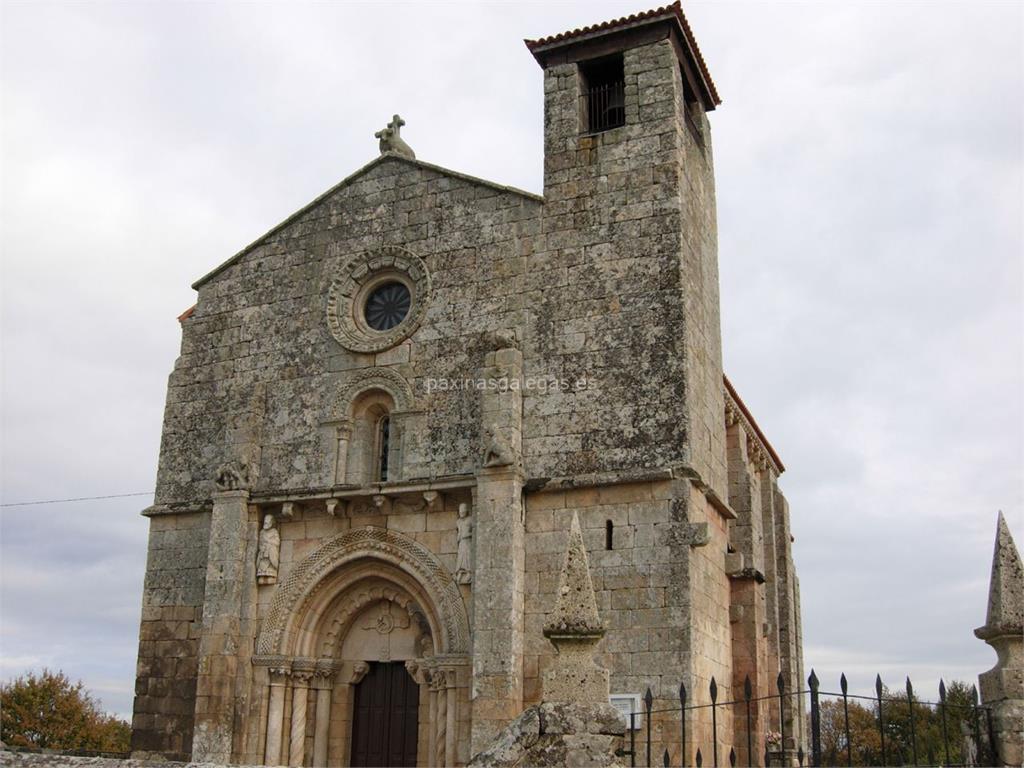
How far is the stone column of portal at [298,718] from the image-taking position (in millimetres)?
13586

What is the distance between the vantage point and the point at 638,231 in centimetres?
1362

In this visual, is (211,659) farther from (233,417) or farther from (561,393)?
(561,393)

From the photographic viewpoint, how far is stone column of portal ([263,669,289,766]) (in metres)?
13.5

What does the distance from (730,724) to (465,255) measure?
746 centimetres

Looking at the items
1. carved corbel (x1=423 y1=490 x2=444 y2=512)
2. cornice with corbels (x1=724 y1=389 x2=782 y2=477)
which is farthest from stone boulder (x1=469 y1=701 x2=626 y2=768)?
cornice with corbels (x1=724 y1=389 x2=782 y2=477)

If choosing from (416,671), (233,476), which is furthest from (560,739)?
(233,476)

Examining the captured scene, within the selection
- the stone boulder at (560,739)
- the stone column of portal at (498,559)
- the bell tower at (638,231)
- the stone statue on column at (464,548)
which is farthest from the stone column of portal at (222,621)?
the stone boulder at (560,739)

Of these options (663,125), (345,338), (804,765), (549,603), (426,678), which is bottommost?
(804,765)

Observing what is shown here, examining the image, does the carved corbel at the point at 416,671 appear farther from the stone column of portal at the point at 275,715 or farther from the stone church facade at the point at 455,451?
the stone column of portal at the point at 275,715

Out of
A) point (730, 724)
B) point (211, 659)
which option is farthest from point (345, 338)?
point (730, 724)

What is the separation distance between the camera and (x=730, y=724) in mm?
14047

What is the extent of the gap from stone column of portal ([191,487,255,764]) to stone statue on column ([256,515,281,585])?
0.18 meters

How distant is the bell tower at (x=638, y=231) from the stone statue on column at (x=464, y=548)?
A: 5.53 feet

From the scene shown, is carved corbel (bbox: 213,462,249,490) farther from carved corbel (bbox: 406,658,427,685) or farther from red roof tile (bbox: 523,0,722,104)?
red roof tile (bbox: 523,0,722,104)
